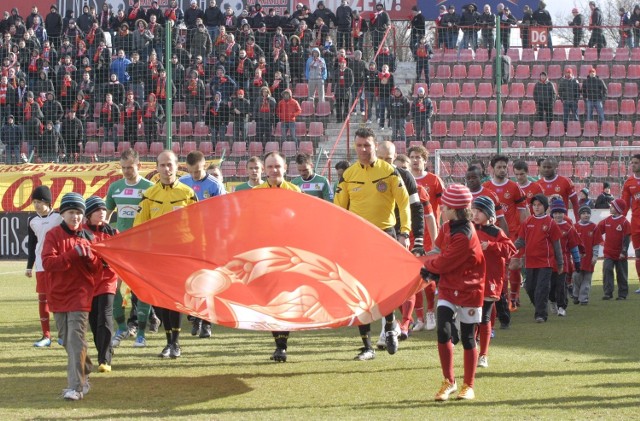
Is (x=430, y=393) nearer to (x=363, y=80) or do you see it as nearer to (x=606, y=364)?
(x=606, y=364)

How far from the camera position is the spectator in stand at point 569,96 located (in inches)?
1066

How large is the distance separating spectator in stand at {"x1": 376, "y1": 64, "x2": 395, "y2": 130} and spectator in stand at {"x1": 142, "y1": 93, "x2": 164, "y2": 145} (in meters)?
5.20

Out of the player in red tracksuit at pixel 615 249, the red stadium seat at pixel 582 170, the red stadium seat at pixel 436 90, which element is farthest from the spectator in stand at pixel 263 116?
the player in red tracksuit at pixel 615 249

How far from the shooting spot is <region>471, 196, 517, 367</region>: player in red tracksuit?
386 inches

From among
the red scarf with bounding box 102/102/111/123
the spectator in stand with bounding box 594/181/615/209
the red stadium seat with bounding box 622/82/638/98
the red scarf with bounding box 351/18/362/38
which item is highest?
the red scarf with bounding box 351/18/362/38

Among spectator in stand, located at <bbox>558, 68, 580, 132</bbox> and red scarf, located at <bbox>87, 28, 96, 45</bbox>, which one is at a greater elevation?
red scarf, located at <bbox>87, 28, 96, 45</bbox>

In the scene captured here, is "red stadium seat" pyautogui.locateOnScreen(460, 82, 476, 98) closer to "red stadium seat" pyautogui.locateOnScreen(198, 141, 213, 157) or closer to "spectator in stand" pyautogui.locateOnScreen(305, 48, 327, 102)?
"spectator in stand" pyautogui.locateOnScreen(305, 48, 327, 102)

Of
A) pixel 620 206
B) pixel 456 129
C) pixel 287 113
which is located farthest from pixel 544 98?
pixel 620 206

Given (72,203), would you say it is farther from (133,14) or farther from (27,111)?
(133,14)

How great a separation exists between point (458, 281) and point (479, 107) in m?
19.0

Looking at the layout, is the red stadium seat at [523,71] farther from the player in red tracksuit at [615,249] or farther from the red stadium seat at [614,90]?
the player in red tracksuit at [615,249]

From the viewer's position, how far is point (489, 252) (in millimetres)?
10469

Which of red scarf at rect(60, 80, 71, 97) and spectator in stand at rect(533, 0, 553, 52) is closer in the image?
red scarf at rect(60, 80, 71, 97)

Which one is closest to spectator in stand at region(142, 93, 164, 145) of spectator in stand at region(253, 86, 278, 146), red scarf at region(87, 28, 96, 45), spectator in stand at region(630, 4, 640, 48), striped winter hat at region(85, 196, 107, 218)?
spectator in stand at region(253, 86, 278, 146)
